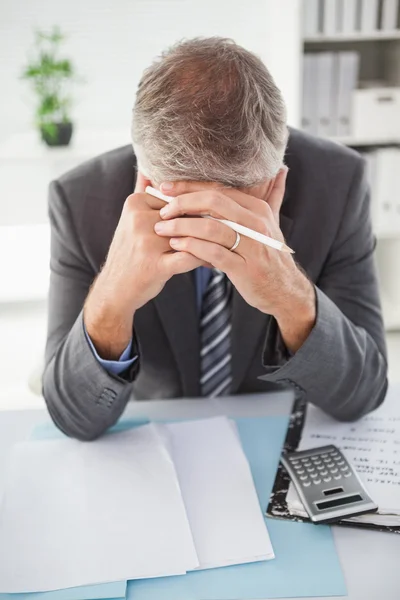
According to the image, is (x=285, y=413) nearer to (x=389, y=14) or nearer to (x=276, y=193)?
(x=276, y=193)

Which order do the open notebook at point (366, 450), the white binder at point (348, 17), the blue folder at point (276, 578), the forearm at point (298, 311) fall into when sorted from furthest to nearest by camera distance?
the white binder at point (348, 17)
the forearm at point (298, 311)
the open notebook at point (366, 450)
the blue folder at point (276, 578)

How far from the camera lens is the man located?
2.88ft

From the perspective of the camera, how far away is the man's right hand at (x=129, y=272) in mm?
905

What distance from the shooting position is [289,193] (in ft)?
3.99

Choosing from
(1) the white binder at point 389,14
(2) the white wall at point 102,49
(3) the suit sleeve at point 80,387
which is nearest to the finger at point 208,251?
(3) the suit sleeve at point 80,387

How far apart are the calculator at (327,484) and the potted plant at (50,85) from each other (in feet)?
6.42

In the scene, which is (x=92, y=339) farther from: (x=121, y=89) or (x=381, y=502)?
(x=121, y=89)

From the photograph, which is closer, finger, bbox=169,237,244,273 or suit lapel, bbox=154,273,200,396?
finger, bbox=169,237,244,273

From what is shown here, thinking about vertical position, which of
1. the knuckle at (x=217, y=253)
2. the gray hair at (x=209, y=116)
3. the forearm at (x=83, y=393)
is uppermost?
the gray hair at (x=209, y=116)

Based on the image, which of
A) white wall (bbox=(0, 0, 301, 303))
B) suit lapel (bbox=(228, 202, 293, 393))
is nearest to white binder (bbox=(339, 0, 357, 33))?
white wall (bbox=(0, 0, 301, 303))

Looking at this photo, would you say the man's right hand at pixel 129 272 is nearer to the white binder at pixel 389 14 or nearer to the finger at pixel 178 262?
the finger at pixel 178 262

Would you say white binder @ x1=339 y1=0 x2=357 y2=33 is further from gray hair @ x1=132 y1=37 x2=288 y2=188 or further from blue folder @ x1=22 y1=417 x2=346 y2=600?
blue folder @ x1=22 y1=417 x2=346 y2=600

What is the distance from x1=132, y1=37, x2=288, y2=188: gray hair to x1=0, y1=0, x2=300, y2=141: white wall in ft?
5.41

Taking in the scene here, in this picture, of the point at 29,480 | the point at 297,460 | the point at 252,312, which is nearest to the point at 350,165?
the point at 252,312
